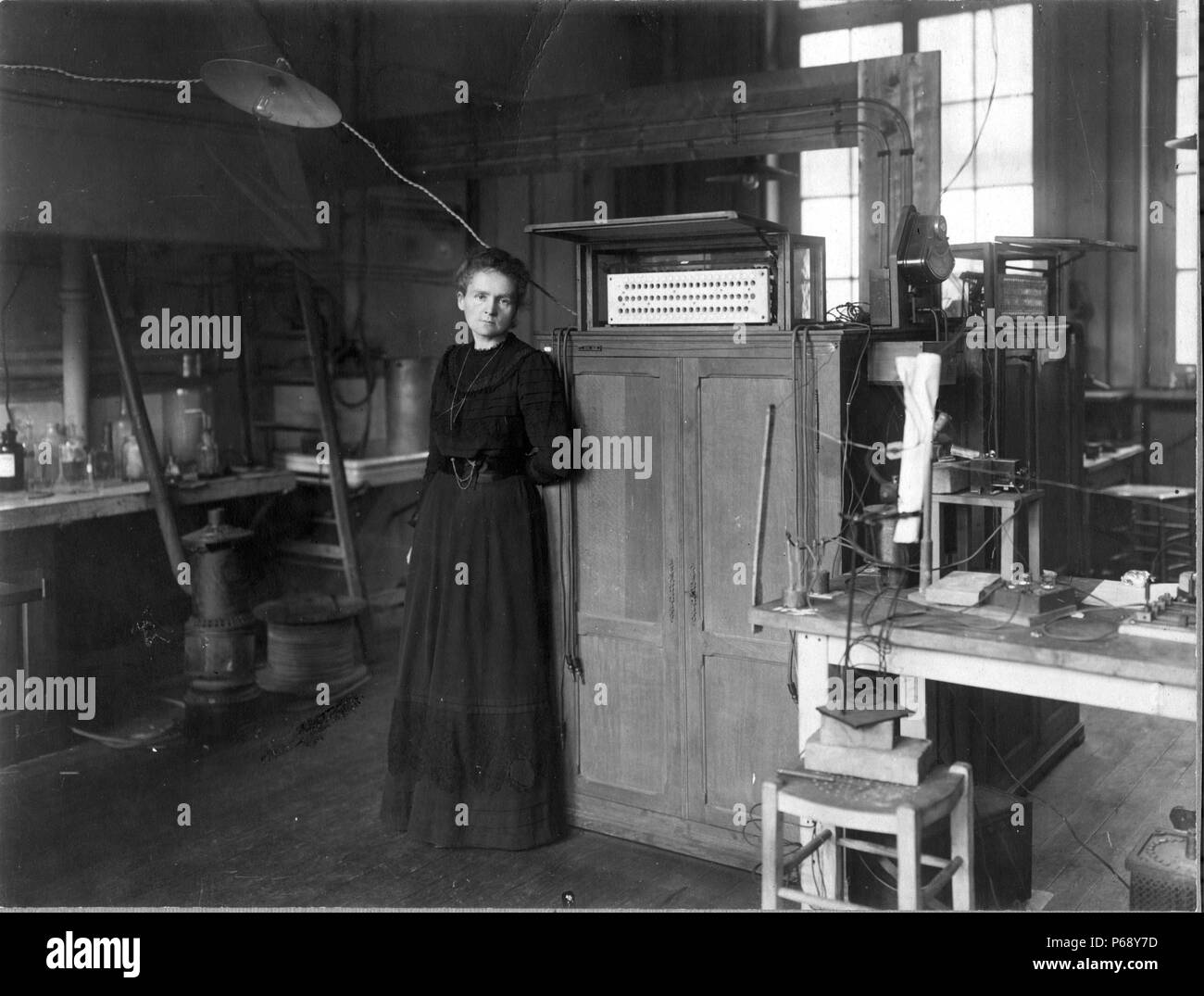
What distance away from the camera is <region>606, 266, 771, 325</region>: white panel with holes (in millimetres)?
4086

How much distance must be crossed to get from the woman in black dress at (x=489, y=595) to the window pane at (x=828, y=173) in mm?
5989

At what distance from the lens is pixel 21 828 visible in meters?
4.63

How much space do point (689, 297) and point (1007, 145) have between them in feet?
17.8

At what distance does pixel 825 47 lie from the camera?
974 centimetres

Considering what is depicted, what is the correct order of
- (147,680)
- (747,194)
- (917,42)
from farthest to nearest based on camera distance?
1. (747,194)
2. (917,42)
3. (147,680)

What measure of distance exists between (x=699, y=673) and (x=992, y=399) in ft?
5.02

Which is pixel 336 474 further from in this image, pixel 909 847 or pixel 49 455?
pixel 909 847

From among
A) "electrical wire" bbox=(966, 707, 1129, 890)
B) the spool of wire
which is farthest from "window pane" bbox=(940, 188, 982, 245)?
the spool of wire

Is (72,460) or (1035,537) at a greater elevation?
(72,460)

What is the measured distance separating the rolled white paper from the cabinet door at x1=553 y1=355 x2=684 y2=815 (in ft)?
2.99

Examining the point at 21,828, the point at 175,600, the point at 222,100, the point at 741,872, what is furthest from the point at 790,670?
the point at 222,100

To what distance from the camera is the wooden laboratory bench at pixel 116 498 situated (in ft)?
17.9

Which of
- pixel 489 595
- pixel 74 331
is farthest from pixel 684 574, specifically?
pixel 74 331
